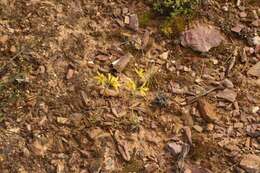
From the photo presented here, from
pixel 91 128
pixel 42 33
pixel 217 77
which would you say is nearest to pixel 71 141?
pixel 91 128

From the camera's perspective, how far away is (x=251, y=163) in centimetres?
506

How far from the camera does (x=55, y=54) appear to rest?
5.48m

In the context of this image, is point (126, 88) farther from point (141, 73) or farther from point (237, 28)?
point (237, 28)

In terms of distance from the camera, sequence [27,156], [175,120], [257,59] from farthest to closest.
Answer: [257,59], [175,120], [27,156]

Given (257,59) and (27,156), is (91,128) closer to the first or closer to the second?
(27,156)

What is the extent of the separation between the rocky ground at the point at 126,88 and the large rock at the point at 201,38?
0.01 m

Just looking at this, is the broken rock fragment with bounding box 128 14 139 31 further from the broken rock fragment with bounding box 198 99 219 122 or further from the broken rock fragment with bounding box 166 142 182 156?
the broken rock fragment with bounding box 166 142 182 156

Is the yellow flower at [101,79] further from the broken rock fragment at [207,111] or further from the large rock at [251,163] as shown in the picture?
the large rock at [251,163]

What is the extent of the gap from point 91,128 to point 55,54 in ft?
2.99

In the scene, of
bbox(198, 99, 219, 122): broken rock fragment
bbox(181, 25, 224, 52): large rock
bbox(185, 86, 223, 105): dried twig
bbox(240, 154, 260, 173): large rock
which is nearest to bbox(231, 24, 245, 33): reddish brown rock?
bbox(181, 25, 224, 52): large rock

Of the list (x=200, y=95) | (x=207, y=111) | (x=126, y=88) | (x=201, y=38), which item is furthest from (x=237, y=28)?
(x=126, y=88)

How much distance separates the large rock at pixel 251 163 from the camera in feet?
16.4

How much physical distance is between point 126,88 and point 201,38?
1039 mm

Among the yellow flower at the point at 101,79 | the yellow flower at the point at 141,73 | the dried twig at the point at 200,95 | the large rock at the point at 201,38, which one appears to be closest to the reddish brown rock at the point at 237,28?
the large rock at the point at 201,38
